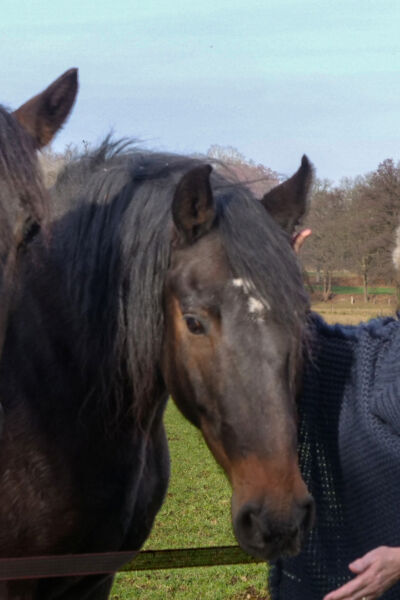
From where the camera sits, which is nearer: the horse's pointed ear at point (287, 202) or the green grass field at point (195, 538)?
the horse's pointed ear at point (287, 202)

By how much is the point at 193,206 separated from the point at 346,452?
3.92 ft

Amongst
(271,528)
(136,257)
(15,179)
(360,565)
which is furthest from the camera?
(136,257)

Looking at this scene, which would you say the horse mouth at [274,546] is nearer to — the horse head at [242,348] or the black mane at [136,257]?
the horse head at [242,348]

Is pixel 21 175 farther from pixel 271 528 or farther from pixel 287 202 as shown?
pixel 271 528

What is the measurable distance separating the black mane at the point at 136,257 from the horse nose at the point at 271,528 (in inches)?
23.9

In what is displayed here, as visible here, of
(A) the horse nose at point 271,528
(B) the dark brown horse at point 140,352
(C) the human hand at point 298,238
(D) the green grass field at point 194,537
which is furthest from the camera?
(D) the green grass field at point 194,537

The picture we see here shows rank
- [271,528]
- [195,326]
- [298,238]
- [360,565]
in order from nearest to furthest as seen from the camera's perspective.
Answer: [271,528]
[360,565]
[195,326]
[298,238]

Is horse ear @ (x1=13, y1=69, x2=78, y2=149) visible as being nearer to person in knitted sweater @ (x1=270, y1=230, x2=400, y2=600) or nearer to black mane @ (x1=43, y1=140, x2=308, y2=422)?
black mane @ (x1=43, y1=140, x2=308, y2=422)

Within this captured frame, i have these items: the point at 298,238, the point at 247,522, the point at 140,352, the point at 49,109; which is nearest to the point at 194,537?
the point at 298,238

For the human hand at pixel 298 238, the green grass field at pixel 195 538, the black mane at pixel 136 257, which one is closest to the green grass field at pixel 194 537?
the green grass field at pixel 195 538

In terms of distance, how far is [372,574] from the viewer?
240 centimetres

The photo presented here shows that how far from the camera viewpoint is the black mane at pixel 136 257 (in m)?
2.58

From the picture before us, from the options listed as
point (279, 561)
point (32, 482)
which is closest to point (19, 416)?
point (32, 482)

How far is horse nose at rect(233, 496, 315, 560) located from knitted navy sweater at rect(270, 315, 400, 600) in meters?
0.57
